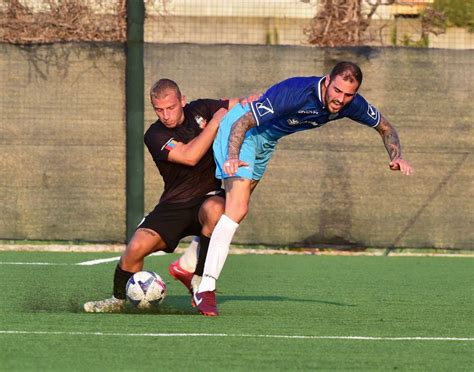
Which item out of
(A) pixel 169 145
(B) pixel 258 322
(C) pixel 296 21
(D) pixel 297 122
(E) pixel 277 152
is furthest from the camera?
(C) pixel 296 21

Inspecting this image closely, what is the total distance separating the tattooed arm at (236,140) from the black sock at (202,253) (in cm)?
81

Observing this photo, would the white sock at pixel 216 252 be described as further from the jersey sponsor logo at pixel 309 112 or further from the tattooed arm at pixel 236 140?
the jersey sponsor logo at pixel 309 112

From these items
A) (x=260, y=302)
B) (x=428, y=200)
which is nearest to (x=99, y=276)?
(x=260, y=302)

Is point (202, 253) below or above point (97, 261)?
above

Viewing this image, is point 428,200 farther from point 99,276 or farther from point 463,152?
point 99,276

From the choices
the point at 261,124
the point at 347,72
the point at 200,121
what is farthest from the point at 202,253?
the point at 347,72

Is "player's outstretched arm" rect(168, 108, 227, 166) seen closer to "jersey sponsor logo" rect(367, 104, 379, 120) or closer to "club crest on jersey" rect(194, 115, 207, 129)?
"club crest on jersey" rect(194, 115, 207, 129)

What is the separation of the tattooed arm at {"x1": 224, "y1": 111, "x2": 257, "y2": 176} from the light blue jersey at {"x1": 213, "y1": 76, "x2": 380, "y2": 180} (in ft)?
0.16

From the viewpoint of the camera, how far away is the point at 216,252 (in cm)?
776

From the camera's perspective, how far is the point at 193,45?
12.6 m

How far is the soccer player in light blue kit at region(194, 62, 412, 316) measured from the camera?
7.51 metres

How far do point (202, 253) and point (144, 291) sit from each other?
2.02ft

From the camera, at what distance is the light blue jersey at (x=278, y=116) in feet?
25.1

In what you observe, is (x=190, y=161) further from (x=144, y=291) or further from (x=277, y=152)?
(x=277, y=152)
